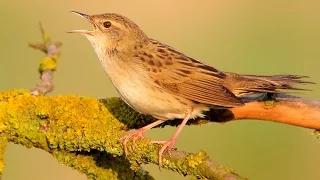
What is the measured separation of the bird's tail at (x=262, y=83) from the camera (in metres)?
4.93

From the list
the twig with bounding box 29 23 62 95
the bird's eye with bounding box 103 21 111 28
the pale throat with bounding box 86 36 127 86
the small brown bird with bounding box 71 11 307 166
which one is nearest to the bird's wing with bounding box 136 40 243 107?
the small brown bird with bounding box 71 11 307 166

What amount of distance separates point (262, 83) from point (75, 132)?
123 centimetres

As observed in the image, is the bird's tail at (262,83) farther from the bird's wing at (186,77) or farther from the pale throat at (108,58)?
the pale throat at (108,58)

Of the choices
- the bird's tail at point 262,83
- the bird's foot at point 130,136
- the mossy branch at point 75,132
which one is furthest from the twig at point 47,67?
the bird's tail at point 262,83

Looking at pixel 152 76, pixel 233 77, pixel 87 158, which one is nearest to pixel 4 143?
pixel 87 158

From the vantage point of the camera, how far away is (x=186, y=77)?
5.21m

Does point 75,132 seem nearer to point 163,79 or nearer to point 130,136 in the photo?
point 130,136

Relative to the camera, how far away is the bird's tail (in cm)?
493

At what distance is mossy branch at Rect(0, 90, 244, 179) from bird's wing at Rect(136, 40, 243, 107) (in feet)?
1.36

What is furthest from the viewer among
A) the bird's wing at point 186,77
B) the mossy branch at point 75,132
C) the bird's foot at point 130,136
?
the bird's wing at point 186,77

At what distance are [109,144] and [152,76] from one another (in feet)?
2.04

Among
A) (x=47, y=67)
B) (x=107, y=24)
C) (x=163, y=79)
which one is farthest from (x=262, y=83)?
(x=47, y=67)

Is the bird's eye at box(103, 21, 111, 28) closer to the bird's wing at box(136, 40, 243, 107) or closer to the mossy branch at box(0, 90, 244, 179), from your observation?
the bird's wing at box(136, 40, 243, 107)

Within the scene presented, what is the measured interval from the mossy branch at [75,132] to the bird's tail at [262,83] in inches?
31.3
